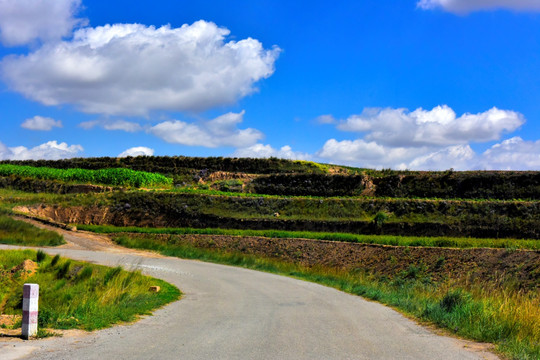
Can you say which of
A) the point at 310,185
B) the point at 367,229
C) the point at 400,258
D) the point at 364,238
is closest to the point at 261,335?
the point at 400,258

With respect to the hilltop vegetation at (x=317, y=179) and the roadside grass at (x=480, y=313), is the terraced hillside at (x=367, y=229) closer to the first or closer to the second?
the roadside grass at (x=480, y=313)

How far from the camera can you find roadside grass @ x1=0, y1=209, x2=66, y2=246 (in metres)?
33.2

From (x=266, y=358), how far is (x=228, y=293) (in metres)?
10.3

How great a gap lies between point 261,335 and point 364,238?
85.5 feet

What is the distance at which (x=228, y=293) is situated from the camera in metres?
18.4

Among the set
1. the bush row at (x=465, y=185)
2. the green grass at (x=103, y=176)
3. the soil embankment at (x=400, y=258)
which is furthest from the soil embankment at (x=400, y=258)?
the bush row at (x=465, y=185)

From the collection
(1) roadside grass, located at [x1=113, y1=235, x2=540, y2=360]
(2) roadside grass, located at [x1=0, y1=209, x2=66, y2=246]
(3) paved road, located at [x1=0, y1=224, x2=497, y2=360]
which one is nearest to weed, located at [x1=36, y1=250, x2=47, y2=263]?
(3) paved road, located at [x1=0, y1=224, x2=497, y2=360]

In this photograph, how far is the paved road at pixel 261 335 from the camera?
8602 mm

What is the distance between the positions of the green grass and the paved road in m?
46.0

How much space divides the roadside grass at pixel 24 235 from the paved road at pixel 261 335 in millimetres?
19558

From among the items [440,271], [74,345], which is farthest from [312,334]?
[440,271]

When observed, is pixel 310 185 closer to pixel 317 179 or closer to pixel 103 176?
pixel 317 179

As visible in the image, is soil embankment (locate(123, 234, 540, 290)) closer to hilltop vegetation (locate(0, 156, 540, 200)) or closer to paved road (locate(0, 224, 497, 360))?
paved road (locate(0, 224, 497, 360))

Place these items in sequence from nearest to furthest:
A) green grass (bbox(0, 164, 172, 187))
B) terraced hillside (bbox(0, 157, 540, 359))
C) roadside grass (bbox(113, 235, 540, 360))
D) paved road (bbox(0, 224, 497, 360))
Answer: paved road (bbox(0, 224, 497, 360)) < roadside grass (bbox(113, 235, 540, 360)) < terraced hillside (bbox(0, 157, 540, 359)) < green grass (bbox(0, 164, 172, 187))
